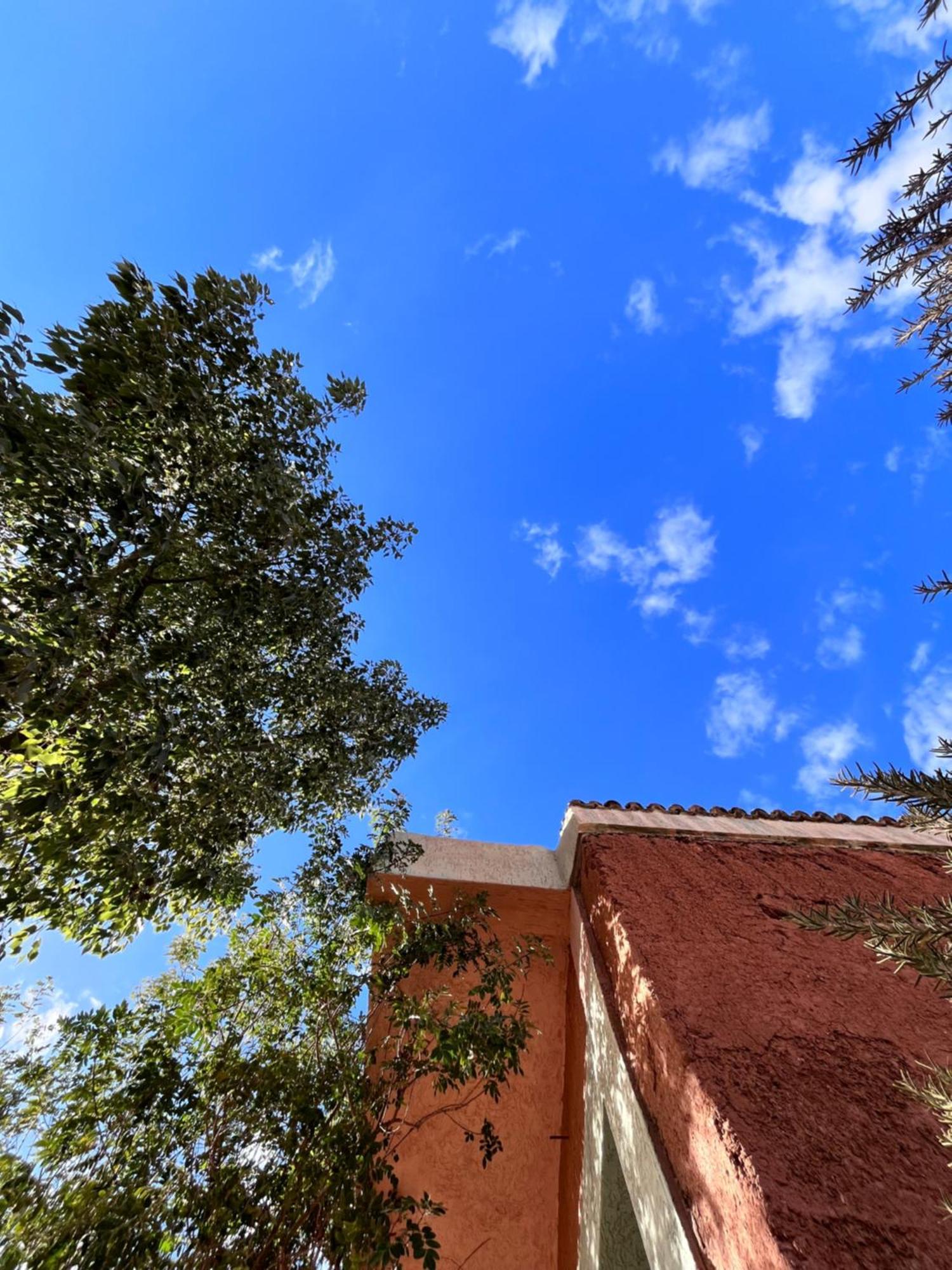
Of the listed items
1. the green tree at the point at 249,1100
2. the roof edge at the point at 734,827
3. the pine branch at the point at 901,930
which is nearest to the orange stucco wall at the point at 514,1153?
the roof edge at the point at 734,827

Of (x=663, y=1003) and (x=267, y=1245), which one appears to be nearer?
(x=267, y=1245)

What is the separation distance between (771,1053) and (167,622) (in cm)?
441

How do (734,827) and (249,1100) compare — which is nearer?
(249,1100)

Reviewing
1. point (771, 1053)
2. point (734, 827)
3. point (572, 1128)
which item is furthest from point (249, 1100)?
point (734, 827)

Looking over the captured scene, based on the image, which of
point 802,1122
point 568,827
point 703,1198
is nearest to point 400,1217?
point 703,1198

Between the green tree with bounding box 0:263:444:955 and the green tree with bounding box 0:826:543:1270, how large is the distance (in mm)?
738

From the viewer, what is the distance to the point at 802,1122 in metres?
2.48

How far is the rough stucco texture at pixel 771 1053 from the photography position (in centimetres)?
216

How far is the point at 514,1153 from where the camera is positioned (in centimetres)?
489

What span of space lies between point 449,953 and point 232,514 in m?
3.60

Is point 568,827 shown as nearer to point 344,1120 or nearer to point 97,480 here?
point 344,1120

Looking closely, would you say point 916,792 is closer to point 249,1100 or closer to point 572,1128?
point 249,1100

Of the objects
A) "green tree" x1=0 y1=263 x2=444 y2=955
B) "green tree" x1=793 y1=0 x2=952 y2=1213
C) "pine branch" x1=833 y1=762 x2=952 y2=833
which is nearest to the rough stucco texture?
"green tree" x1=793 y1=0 x2=952 y2=1213

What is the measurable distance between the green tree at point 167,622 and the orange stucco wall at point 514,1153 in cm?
158
